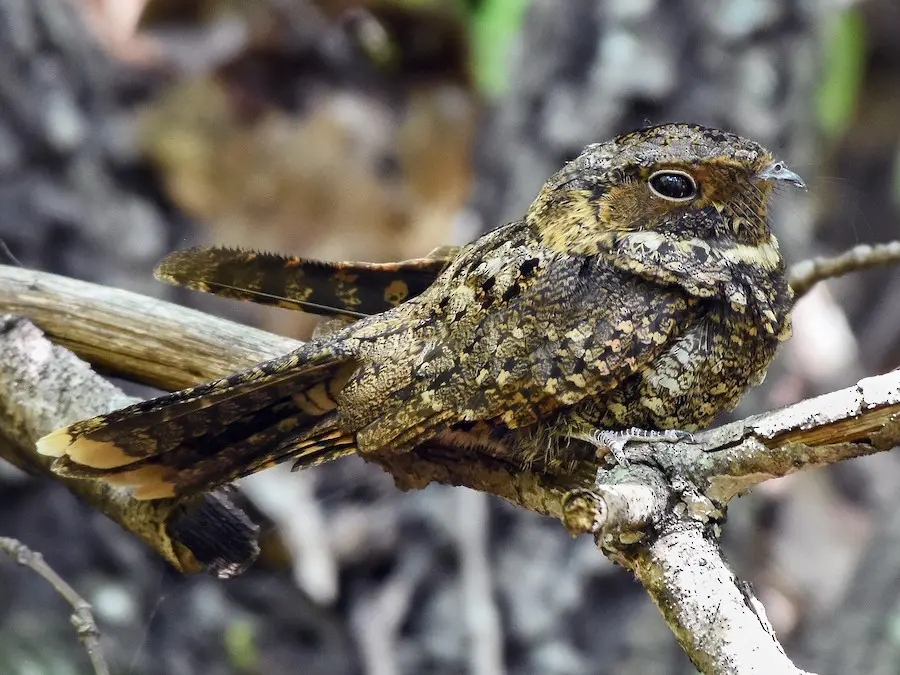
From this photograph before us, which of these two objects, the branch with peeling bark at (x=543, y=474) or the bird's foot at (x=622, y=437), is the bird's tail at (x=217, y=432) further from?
the bird's foot at (x=622, y=437)

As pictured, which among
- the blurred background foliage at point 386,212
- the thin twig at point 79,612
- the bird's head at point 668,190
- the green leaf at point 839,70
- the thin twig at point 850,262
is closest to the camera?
the thin twig at point 79,612

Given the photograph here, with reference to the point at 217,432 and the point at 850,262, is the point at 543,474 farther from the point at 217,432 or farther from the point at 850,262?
the point at 850,262

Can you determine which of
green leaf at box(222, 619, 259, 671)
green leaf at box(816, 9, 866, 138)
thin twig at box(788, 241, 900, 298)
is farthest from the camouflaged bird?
green leaf at box(816, 9, 866, 138)

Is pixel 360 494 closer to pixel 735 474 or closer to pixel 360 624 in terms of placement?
pixel 360 624

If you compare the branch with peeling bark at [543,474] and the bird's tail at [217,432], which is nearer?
the branch with peeling bark at [543,474]

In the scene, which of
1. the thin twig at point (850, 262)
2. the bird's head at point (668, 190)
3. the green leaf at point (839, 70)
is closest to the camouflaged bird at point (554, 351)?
the bird's head at point (668, 190)

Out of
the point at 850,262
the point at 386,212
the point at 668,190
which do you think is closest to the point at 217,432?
the point at 668,190
